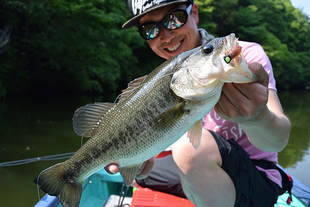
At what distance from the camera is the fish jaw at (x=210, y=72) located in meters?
1.16

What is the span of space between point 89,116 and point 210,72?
3.03 ft

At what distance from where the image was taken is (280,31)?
106 feet

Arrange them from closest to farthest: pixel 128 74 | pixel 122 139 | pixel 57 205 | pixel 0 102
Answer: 1. pixel 122 139
2. pixel 57 205
3. pixel 0 102
4. pixel 128 74

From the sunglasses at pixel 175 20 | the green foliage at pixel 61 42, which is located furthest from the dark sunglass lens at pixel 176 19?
the green foliage at pixel 61 42

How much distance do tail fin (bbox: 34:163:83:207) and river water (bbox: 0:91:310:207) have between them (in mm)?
2741

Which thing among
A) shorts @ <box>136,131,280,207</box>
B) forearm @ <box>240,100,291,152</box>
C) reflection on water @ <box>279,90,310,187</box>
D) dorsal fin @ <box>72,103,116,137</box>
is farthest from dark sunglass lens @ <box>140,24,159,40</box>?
reflection on water @ <box>279,90,310,187</box>

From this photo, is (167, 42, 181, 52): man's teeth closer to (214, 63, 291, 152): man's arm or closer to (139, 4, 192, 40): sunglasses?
(139, 4, 192, 40): sunglasses

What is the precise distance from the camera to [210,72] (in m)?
1.24

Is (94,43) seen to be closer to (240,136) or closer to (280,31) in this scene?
(240,136)

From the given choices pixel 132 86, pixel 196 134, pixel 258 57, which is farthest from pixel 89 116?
pixel 258 57

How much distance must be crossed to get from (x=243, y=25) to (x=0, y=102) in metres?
25.3

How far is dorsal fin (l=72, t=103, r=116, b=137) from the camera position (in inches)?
66.1

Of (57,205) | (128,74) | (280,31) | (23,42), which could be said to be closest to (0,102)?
(23,42)

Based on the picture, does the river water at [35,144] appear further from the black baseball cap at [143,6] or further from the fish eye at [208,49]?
the fish eye at [208,49]
